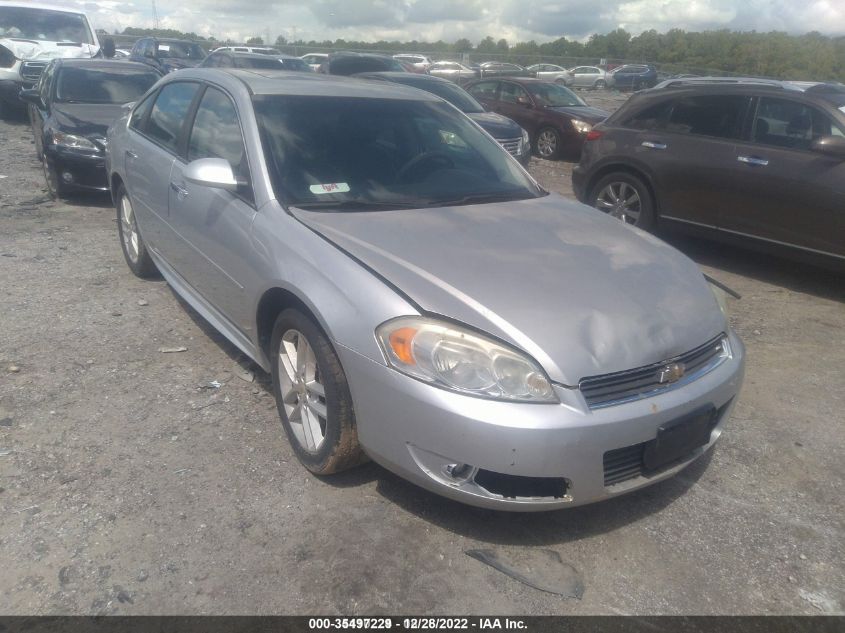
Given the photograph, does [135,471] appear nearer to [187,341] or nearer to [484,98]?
[187,341]

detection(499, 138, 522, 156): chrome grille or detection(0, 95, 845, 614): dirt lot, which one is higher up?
detection(499, 138, 522, 156): chrome grille

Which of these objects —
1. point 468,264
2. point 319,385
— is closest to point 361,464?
point 319,385

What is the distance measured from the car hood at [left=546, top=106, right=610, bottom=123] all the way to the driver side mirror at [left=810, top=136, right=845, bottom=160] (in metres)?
7.18

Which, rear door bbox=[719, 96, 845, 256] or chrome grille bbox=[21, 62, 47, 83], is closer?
rear door bbox=[719, 96, 845, 256]

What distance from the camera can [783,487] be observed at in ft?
10.6

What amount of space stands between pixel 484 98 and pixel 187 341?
464 inches

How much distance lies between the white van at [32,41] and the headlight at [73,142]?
→ 26.3ft

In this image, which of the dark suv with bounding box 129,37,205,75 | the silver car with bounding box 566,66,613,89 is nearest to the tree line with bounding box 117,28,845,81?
the silver car with bounding box 566,66,613,89

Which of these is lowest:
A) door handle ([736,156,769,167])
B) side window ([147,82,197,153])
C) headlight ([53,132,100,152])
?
headlight ([53,132,100,152])

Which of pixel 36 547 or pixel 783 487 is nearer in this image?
pixel 36 547

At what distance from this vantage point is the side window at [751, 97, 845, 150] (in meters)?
5.82

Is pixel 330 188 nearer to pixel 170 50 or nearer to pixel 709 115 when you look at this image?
pixel 709 115

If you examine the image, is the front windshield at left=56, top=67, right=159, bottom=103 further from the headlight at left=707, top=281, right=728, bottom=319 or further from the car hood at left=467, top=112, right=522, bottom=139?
the headlight at left=707, top=281, right=728, bottom=319

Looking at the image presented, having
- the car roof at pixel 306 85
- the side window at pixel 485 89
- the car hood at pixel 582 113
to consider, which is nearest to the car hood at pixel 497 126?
the car hood at pixel 582 113
